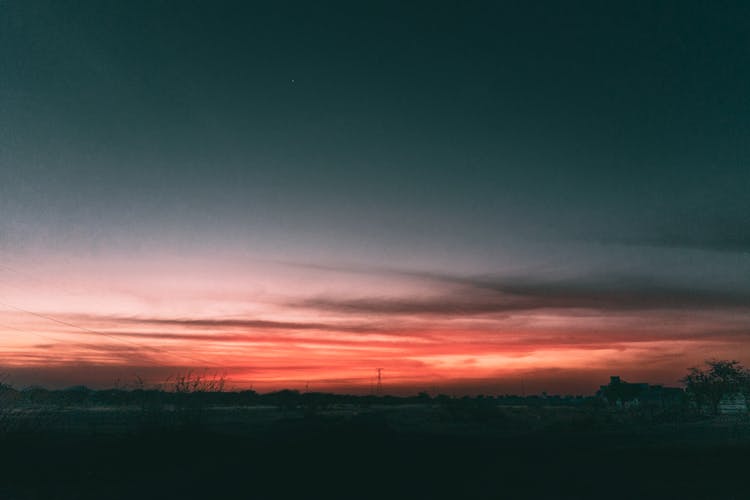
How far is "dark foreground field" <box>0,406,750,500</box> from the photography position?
1906 cm

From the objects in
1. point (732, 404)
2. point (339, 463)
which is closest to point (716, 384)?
point (732, 404)

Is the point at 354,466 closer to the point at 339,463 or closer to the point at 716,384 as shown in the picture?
the point at 339,463

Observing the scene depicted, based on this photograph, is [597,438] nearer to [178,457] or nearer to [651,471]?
[651,471]

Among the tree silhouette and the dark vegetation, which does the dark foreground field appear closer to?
the dark vegetation

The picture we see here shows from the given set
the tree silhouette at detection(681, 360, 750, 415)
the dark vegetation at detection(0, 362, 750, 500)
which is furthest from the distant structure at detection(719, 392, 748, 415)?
the dark vegetation at detection(0, 362, 750, 500)

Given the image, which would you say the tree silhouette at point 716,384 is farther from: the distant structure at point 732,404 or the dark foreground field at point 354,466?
the dark foreground field at point 354,466

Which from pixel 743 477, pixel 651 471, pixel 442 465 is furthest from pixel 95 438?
pixel 743 477

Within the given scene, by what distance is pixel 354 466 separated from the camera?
24.0 meters

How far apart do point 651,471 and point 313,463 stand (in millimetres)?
14249

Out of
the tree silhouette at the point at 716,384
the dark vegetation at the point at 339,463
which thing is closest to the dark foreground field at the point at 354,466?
the dark vegetation at the point at 339,463

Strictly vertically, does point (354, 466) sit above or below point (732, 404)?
below

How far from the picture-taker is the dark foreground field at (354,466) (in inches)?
750

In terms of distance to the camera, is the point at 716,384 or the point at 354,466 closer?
the point at 354,466

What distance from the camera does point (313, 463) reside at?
80.6 ft
